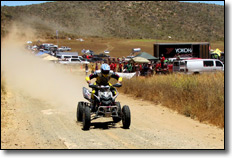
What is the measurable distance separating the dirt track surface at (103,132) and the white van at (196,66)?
600 inches

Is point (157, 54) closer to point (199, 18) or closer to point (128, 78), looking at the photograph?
point (128, 78)

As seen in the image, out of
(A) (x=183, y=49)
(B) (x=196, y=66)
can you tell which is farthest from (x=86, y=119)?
(A) (x=183, y=49)

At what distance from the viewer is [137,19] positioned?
387 feet

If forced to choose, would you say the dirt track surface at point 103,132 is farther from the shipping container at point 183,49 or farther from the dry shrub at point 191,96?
the shipping container at point 183,49

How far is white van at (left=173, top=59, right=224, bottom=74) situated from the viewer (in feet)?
97.9

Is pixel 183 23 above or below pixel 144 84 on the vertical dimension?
above

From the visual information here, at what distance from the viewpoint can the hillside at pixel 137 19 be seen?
106363mm

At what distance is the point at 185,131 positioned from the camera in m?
10.9

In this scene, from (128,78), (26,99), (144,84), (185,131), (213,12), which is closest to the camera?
(185,131)

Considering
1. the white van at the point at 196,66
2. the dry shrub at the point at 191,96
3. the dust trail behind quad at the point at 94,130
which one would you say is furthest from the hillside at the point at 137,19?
the dust trail behind quad at the point at 94,130

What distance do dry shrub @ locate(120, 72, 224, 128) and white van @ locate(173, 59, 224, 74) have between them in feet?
32.8

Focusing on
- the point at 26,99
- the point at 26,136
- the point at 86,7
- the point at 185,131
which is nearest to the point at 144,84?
the point at 26,99

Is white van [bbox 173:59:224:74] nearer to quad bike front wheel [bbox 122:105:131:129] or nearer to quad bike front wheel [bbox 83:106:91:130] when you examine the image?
quad bike front wheel [bbox 122:105:131:129]

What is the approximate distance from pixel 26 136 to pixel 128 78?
50.7 feet
